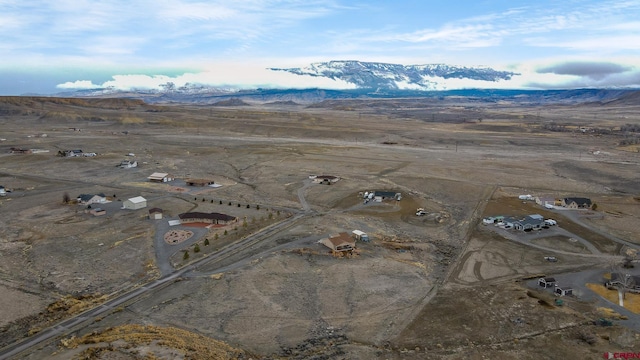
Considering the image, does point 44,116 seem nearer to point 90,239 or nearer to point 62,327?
point 90,239

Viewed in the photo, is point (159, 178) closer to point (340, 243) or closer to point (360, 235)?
point (360, 235)

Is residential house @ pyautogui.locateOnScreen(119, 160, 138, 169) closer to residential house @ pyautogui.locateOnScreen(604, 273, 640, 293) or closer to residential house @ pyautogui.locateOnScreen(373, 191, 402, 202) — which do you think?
residential house @ pyautogui.locateOnScreen(373, 191, 402, 202)

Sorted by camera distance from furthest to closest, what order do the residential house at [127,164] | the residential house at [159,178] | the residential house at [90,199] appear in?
the residential house at [127,164]
the residential house at [159,178]
the residential house at [90,199]

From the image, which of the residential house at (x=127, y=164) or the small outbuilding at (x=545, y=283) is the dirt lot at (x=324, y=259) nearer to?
the small outbuilding at (x=545, y=283)

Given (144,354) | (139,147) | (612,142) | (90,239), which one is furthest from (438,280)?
(612,142)

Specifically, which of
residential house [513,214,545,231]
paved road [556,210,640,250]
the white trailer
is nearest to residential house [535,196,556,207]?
paved road [556,210,640,250]

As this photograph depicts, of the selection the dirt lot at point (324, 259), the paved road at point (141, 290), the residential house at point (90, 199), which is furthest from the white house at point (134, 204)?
the paved road at point (141, 290)
